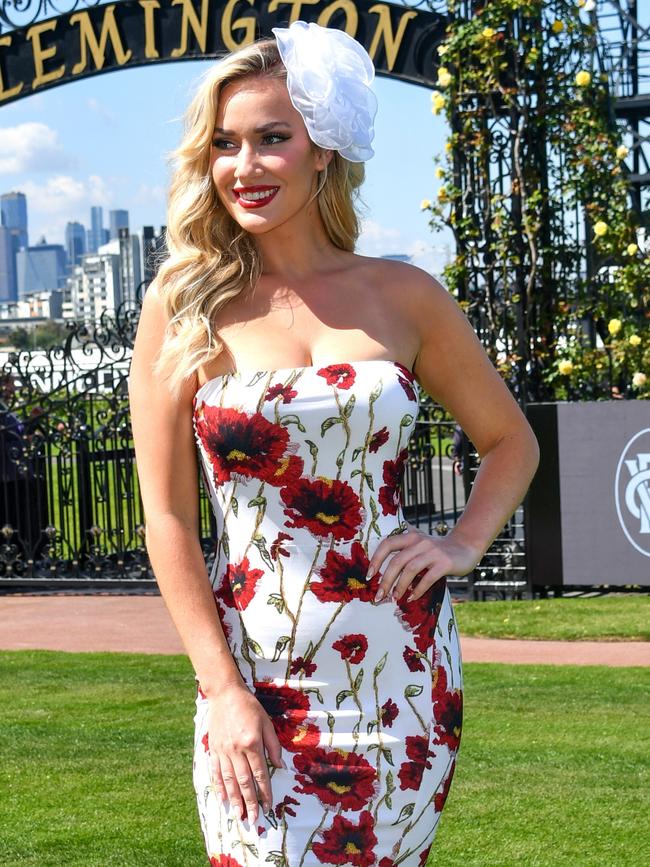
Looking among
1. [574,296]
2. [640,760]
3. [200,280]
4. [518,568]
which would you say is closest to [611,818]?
[640,760]

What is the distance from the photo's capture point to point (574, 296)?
10938 mm

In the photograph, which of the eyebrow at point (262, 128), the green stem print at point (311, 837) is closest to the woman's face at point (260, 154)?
the eyebrow at point (262, 128)

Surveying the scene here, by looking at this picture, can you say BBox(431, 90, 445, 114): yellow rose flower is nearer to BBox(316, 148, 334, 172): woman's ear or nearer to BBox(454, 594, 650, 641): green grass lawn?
BBox(454, 594, 650, 641): green grass lawn

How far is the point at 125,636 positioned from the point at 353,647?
770 centimetres

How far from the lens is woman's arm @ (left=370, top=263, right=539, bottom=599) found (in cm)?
248

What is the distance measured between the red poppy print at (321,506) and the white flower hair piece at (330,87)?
0.59 m

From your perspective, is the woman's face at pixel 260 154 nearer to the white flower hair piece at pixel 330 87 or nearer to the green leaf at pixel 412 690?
the white flower hair piece at pixel 330 87

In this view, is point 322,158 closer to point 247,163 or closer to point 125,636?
point 247,163

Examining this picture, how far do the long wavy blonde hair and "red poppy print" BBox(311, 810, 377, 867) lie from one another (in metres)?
0.76

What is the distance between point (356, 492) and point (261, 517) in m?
0.16

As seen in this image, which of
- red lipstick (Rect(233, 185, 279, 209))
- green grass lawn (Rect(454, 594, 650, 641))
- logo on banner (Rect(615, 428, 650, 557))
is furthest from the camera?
logo on banner (Rect(615, 428, 650, 557))

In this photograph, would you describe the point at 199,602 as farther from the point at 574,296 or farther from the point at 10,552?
the point at 10,552

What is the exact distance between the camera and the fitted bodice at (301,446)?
89.0 inches

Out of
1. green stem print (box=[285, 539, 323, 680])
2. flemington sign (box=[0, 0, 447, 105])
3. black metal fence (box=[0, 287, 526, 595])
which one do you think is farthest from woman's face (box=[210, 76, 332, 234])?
black metal fence (box=[0, 287, 526, 595])
